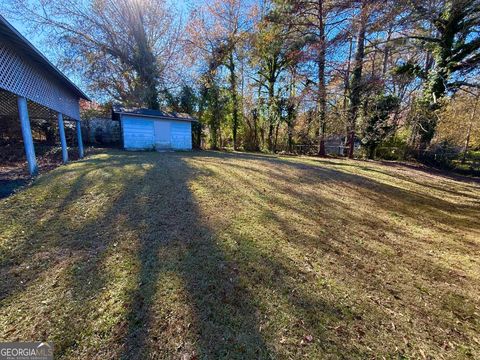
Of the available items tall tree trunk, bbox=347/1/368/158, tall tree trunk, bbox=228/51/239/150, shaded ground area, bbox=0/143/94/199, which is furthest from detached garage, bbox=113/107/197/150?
tall tree trunk, bbox=347/1/368/158

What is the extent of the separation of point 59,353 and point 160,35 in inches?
808

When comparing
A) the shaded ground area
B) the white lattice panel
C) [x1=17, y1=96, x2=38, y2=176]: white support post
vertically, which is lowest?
the shaded ground area

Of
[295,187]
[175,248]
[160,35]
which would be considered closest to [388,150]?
[295,187]

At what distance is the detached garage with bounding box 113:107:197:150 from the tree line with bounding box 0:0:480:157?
12.6ft

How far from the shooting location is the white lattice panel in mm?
5113

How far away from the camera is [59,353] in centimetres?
154

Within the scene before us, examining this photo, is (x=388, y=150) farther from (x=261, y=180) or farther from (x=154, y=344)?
(x=154, y=344)

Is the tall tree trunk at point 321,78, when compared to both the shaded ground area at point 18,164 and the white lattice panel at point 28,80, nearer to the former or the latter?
the white lattice panel at point 28,80

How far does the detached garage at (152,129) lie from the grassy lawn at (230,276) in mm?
9218

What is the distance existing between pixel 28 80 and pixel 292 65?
46.3 feet

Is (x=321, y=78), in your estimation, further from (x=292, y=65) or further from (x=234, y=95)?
(x=234, y=95)

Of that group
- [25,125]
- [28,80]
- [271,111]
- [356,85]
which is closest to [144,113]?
[28,80]

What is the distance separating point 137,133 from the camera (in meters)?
13.4

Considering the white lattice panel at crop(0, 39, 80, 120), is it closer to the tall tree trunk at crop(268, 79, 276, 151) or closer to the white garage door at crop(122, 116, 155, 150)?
the white garage door at crop(122, 116, 155, 150)
